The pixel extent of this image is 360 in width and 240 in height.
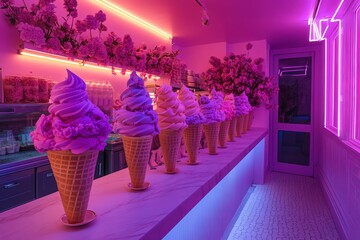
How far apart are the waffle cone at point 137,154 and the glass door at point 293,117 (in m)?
5.77

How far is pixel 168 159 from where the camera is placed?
4.34ft

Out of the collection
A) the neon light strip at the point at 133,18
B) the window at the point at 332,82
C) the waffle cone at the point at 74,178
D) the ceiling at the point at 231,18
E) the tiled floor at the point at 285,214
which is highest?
the neon light strip at the point at 133,18

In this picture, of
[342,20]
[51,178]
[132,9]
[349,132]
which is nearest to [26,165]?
[51,178]

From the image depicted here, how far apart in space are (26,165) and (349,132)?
3307 millimetres

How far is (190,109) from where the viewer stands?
153 centimetres

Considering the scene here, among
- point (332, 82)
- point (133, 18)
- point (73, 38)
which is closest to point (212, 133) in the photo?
point (73, 38)

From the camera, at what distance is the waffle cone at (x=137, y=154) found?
1034 millimetres

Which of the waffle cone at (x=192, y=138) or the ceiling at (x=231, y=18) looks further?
the ceiling at (x=231, y=18)

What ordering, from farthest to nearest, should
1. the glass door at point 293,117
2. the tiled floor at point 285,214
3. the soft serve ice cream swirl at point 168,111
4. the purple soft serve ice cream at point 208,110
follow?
the glass door at point 293,117, the tiled floor at point 285,214, the purple soft serve ice cream at point 208,110, the soft serve ice cream swirl at point 168,111

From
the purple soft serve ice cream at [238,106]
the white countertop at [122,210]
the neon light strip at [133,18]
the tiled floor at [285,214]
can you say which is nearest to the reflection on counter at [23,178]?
the white countertop at [122,210]

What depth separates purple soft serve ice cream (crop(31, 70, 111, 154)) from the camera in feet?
2.40

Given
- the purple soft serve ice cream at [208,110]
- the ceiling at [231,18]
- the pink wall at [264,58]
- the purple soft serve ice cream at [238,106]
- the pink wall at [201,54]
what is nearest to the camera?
the purple soft serve ice cream at [208,110]

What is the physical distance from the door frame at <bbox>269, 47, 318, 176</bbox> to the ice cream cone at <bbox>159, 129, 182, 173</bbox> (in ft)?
17.8

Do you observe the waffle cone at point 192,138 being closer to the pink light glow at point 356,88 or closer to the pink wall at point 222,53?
the pink light glow at point 356,88
